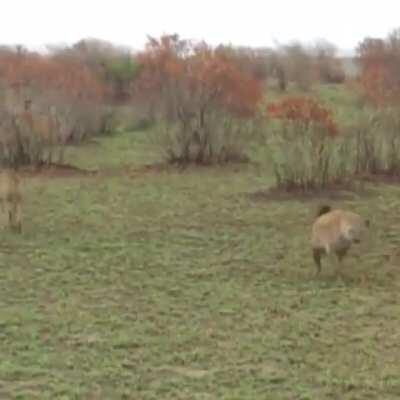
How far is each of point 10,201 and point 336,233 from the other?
560 cm

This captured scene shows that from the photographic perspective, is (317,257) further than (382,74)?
No

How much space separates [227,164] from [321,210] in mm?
11233

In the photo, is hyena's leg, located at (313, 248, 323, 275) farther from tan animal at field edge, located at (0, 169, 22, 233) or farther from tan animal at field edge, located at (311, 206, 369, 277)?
tan animal at field edge, located at (0, 169, 22, 233)

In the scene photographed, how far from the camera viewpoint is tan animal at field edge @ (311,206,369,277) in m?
10.4

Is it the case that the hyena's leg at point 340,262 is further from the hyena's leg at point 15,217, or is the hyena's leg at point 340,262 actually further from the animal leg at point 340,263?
the hyena's leg at point 15,217

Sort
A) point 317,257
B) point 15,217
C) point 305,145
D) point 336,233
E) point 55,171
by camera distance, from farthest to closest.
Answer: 1. point 55,171
2. point 305,145
3. point 15,217
4. point 317,257
5. point 336,233

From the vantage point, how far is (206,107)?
2292 centimetres

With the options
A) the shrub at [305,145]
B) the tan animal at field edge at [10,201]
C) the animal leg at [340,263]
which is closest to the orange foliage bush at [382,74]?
the shrub at [305,145]

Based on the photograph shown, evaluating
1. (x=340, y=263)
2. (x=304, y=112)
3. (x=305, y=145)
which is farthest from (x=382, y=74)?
(x=340, y=263)

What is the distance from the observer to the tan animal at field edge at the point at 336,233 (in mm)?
10359

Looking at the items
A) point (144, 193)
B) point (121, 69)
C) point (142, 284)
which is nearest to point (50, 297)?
point (142, 284)

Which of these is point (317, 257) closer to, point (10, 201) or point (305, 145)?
point (10, 201)

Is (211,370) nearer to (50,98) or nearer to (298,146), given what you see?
(298,146)

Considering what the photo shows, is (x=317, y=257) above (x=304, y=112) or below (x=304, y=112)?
below
